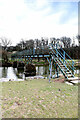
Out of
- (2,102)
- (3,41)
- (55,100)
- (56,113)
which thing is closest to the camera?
(56,113)

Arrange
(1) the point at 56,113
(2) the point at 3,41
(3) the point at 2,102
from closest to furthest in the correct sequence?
(1) the point at 56,113 < (3) the point at 2,102 < (2) the point at 3,41

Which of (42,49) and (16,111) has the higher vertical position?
(42,49)

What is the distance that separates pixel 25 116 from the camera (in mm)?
2713

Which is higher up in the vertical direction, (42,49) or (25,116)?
(42,49)

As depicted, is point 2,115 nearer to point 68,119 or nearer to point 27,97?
point 27,97

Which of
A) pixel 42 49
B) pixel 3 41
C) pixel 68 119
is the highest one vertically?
pixel 3 41

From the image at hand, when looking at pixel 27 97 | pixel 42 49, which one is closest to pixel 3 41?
pixel 42 49

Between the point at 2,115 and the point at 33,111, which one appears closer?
the point at 2,115

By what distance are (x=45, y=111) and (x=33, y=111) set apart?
29cm

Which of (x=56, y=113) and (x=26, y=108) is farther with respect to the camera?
(x=26, y=108)

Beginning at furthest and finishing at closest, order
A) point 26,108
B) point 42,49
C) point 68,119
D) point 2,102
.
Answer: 1. point 42,49
2. point 2,102
3. point 26,108
4. point 68,119

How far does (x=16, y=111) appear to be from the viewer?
2912 mm

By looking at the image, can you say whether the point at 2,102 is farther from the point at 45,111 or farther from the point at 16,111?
the point at 45,111

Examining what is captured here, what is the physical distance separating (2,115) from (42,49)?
1147 cm
